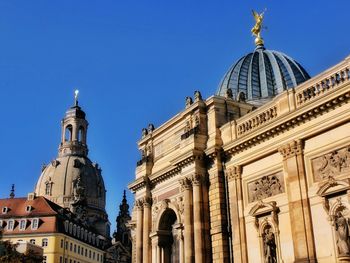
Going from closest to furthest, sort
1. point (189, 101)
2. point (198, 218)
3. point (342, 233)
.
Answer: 1. point (342, 233)
2. point (198, 218)
3. point (189, 101)

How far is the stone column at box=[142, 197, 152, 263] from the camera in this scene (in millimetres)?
34969

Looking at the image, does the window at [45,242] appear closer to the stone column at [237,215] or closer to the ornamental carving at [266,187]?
the stone column at [237,215]

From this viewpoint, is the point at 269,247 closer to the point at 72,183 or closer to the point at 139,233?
the point at 139,233

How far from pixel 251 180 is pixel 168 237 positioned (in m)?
8.83

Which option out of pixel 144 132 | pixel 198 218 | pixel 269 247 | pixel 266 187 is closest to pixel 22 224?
pixel 144 132

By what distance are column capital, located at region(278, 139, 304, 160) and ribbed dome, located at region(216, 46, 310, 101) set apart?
16.0m

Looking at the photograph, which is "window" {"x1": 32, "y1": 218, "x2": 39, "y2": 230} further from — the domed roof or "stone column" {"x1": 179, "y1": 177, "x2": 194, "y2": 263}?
"stone column" {"x1": 179, "y1": 177, "x2": 194, "y2": 263}

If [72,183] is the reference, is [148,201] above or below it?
below

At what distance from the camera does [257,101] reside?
1642 inches

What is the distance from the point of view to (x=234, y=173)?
2995 centimetres

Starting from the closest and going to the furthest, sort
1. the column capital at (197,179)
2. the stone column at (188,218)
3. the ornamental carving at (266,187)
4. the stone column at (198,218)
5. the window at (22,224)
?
the ornamental carving at (266,187), the stone column at (198,218), the stone column at (188,218), the column capital at (197,179), the window at (22,224)

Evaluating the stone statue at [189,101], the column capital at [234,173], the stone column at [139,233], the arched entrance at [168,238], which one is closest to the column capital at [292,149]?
the column capital at [234,173]

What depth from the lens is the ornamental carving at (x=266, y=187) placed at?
27.0m

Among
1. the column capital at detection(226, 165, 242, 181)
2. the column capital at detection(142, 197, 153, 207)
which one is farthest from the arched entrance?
the column capital at detection(226, 165, 242, 181)
